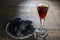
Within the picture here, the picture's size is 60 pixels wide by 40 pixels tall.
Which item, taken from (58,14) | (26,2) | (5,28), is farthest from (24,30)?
(26,2)

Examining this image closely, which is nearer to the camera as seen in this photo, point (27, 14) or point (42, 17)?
point (42, 17)

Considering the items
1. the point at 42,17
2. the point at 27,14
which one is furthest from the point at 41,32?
the point at 27,14

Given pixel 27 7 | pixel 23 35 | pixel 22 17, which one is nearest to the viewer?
pixel 23 35

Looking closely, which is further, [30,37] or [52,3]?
[52,3]

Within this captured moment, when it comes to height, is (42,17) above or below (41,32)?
above

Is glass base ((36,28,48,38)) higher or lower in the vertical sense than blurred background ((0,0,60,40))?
lower

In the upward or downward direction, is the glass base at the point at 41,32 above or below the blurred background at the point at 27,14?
below

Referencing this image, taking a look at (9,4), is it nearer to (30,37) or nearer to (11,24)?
→ (11,24)

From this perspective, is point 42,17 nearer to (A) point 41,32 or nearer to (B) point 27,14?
(A) point 41,32
